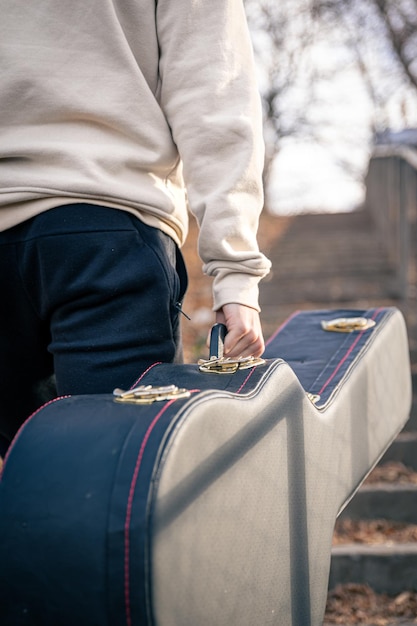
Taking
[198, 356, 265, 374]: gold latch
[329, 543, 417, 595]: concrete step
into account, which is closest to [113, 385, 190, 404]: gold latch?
[198, 356, 265, 374]: gold latch

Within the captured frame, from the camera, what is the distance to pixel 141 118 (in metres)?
1.29

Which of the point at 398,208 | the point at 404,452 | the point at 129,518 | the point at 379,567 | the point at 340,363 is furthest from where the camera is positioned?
the point at 398,208

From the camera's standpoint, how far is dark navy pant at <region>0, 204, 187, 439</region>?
1222 millimetres

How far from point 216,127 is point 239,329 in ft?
Result: 1.05

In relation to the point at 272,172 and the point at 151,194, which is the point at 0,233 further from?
the point at 272,172

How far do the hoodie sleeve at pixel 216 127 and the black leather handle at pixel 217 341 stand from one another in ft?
0.15

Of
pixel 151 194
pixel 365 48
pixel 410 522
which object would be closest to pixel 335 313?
pixel 151 194

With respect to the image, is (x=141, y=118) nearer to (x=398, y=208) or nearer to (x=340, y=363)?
(x=340, y=363)

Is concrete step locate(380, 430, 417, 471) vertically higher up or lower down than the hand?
lower down

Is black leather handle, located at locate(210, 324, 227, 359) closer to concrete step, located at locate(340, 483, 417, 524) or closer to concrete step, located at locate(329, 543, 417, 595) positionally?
concrete step, located at locate(329, 543, 417, 595)

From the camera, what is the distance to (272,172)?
44.7 feet

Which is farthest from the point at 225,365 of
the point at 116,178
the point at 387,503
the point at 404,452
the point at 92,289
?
the point at 404,452

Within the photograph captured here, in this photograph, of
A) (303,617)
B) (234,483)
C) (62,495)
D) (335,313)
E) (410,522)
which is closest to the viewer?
(62,495)

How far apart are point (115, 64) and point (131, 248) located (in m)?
0.29
